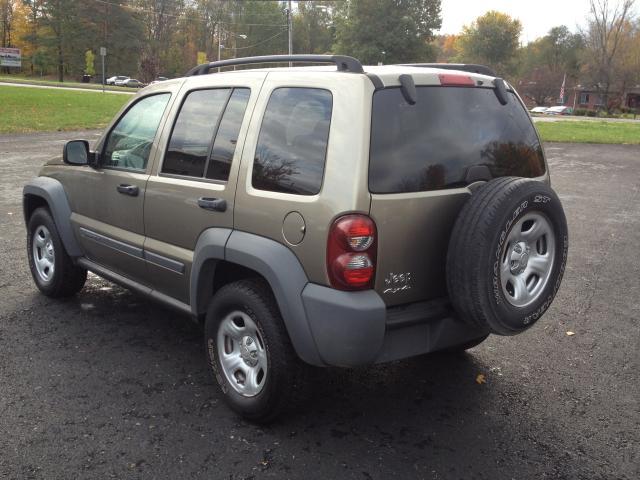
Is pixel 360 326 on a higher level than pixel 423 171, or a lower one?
lower

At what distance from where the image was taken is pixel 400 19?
226 feet

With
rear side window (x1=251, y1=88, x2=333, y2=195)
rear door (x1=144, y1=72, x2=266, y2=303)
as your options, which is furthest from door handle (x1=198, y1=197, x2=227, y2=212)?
rear side window (x1=251, y1=88, x2=333, y2=195)

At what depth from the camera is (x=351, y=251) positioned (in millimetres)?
2887

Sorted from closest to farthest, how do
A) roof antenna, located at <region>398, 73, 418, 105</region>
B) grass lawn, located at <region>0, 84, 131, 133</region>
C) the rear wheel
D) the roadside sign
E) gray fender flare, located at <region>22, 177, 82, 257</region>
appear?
roof antenna, located at <region>398, 73, 418, 105</region> → gray fender flare, located at <region>22, 177, 82, 257</region> → the rear wheel → grass lawn, located at <region>0, 84, 131, 133</region> → the roadside sign

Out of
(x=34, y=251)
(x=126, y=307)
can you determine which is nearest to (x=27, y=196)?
(x=34, y=251)

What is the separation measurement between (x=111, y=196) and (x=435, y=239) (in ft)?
7.95

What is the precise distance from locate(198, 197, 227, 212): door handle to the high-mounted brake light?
1327mm

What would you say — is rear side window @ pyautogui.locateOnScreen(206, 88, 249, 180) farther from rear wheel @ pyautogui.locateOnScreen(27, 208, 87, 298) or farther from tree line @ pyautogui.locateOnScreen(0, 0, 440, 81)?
tree line @ pyautogui.locateOnScreen(0, 0, 440, 81)

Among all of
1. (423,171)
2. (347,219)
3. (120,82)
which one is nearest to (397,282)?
(347,219)

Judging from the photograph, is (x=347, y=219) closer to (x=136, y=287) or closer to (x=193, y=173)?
(x=193, y=173)

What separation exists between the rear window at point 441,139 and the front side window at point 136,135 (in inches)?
70.6

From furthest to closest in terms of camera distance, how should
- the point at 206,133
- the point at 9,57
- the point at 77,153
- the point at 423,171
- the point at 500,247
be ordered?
the point at 9,57 < the point at 77,153 < the point at 206,133 < the point at 423,171 < the point at 500,247

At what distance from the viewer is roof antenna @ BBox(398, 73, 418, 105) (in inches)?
121

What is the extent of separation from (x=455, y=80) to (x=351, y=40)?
70754 mm
